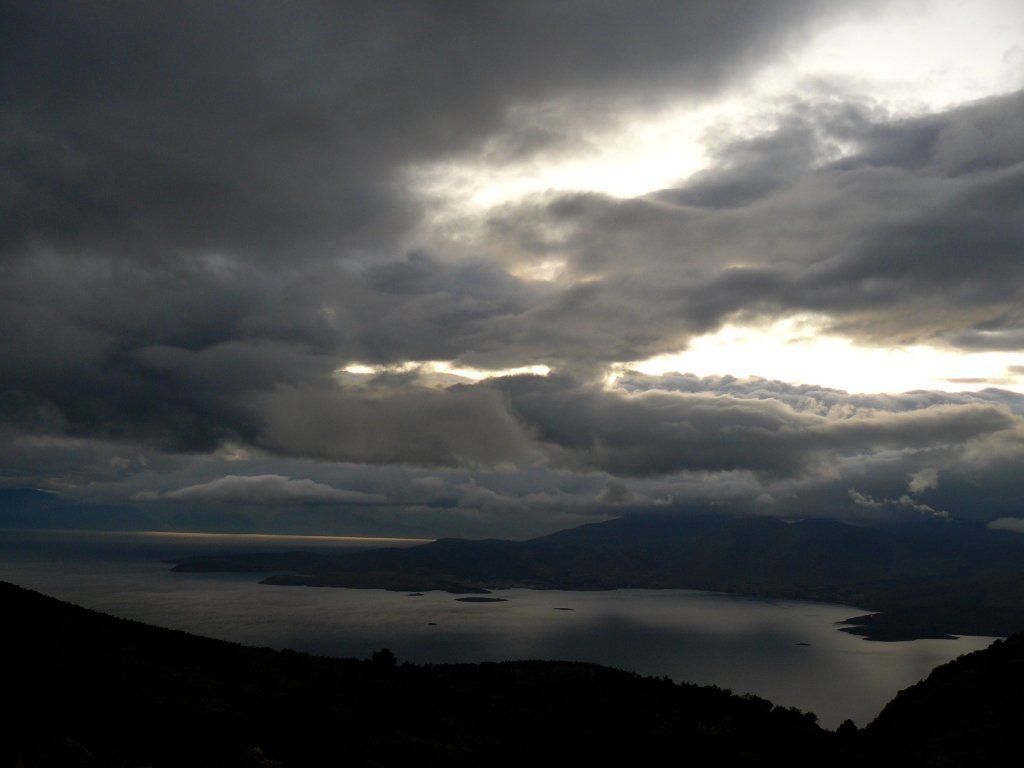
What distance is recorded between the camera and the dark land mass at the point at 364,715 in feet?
103

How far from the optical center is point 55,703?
34438 mm

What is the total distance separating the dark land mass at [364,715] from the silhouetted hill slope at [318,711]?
134 millimetres

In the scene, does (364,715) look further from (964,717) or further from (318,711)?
(964,717)

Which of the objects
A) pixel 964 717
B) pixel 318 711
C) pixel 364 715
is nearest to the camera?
pixel 318 711

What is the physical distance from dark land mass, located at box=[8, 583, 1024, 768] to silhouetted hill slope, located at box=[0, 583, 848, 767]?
0.13 metres

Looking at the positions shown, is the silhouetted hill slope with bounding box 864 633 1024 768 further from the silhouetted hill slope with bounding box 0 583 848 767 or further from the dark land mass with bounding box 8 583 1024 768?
the silhouetted hill slope with bounding box 0 583 848 767

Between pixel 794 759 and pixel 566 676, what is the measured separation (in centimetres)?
2107

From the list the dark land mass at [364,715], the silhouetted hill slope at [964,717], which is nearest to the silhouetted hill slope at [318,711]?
the dark land mass at [364,715]

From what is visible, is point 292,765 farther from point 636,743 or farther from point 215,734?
point 636,743

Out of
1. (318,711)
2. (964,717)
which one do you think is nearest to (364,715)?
(318,711)

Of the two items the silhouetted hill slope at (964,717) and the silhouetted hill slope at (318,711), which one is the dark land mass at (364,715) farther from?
the silhouetted hill slope at (964,717)

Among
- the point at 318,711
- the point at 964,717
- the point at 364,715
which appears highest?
the point at 318,711

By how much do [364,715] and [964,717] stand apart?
52.0 metres

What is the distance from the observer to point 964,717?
5903 centimetres
